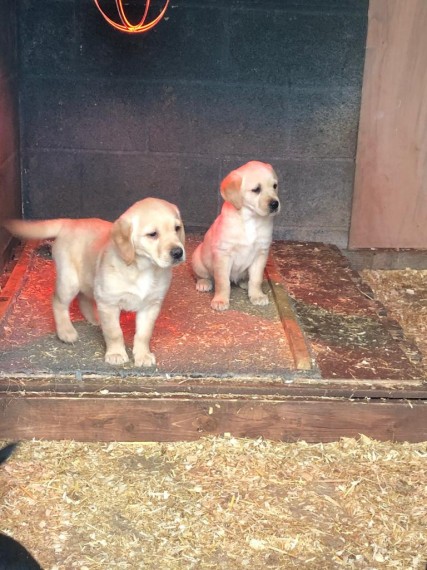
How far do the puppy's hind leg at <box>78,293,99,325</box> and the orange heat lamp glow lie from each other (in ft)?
6.80

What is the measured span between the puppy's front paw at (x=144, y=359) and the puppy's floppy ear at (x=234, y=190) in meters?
1.20

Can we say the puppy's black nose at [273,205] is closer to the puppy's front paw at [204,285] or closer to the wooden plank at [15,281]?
the puppy's front paw at [204,285]

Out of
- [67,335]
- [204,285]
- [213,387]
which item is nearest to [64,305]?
[67,335]

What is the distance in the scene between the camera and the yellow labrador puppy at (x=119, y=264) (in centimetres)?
388

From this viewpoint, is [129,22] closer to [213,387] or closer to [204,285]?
[204,285]

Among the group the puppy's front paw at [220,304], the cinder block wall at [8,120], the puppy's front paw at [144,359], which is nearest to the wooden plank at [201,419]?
the puppy's front paw at [144,359]

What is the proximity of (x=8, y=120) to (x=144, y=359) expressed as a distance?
8.50 ft

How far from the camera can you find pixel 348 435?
13.5 ft

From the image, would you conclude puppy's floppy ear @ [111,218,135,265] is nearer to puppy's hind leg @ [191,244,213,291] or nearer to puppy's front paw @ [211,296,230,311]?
puppy's front paw @ [211,296,230,311]

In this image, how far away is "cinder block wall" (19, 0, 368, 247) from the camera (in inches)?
243

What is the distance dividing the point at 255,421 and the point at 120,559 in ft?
3.62

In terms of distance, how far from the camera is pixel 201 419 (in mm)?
4059

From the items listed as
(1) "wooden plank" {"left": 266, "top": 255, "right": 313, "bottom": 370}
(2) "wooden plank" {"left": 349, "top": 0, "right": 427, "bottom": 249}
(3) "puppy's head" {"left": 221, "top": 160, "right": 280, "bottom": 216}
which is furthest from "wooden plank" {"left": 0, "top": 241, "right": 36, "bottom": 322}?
(2) "wooden plank" {"left": 349, "top": 0, "right": 427, "bottom": 249}

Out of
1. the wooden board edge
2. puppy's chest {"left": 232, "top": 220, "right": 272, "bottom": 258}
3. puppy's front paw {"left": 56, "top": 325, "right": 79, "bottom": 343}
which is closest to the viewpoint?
puppy's front paw {"left": 56, "top": 325, "right": 79, "bottom": 343}
